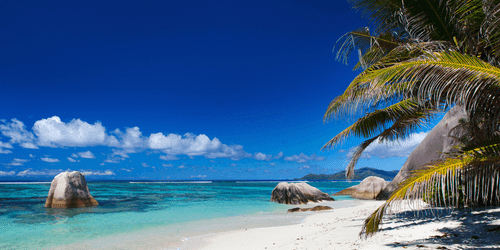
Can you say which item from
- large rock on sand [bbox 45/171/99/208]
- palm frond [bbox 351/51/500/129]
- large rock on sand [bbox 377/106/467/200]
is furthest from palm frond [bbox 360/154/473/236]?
large rock on sand [bbox 45/171/99/208]

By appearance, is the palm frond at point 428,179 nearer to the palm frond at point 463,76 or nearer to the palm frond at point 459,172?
the palm frond at point 459,172

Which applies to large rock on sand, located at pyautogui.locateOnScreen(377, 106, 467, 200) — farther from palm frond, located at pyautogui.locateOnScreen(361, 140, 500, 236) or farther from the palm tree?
palm frond, located at pyautogui.locateOnScreen(361, 140, 500, 236)

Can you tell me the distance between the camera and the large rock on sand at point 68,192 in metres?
16.1

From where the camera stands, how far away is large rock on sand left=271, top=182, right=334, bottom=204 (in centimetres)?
1948

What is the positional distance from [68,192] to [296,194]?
15.0 meters

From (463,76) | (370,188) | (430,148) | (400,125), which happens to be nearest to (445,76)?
(463,76)

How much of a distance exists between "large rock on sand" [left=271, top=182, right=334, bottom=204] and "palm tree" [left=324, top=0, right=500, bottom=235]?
13174 mm

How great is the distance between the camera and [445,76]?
3.53m

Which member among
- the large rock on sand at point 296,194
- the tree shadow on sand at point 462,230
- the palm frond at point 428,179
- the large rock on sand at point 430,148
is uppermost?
the large rock on sand at point 430,148

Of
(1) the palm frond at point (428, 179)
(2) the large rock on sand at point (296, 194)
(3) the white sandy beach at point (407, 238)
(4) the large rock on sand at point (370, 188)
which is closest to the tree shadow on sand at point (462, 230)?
(3) the white sandy beach at point (407, 238)

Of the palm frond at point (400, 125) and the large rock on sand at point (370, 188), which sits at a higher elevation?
the palm frond at point (400, 125)

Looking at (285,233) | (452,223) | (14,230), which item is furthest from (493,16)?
(14,230)

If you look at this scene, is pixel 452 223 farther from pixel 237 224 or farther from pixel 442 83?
pixel 237 224

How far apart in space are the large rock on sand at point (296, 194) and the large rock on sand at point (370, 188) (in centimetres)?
514
